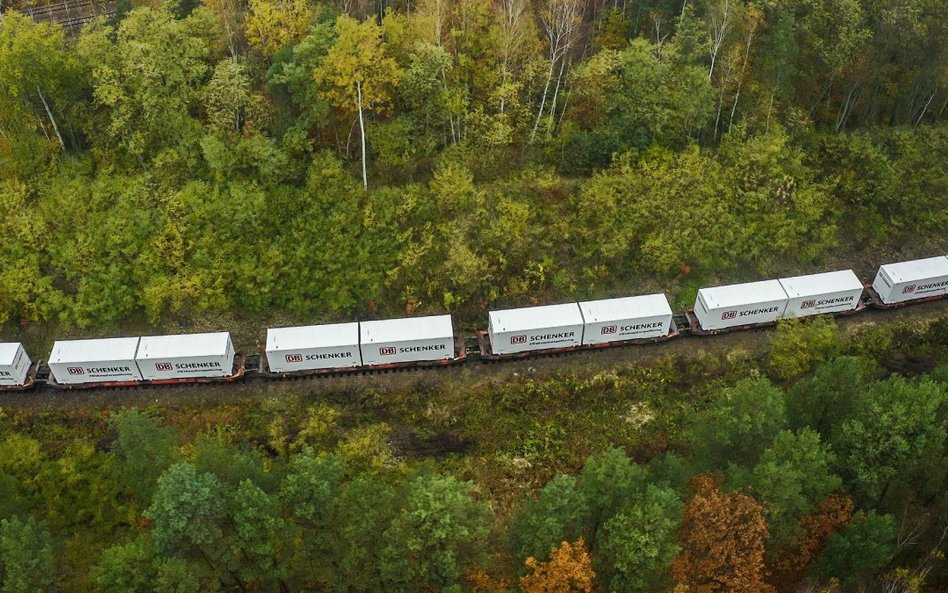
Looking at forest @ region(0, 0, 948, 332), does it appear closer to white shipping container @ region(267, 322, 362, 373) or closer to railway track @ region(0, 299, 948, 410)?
white shipping container @ region(267, 322, 362, 373)

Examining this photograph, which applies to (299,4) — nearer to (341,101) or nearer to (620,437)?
(341,101)

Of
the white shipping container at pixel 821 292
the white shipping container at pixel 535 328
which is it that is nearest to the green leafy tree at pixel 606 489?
the white shipping container at pixel 535 328

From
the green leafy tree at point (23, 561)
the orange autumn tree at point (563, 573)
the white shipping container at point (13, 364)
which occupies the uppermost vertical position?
the green leafy tree at point (23, 561)

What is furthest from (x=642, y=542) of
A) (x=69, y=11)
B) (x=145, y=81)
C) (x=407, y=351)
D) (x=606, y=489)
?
(x=69, y=11)

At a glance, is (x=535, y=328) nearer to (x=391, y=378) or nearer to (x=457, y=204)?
(x=391, y=378)

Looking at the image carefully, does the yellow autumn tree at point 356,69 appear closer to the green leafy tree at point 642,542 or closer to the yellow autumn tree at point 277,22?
the yellow autumn tree at point 277,22

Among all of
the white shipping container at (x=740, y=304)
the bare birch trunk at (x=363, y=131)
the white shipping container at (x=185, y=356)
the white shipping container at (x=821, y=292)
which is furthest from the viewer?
the white shipping container at (x=821, y=292)
